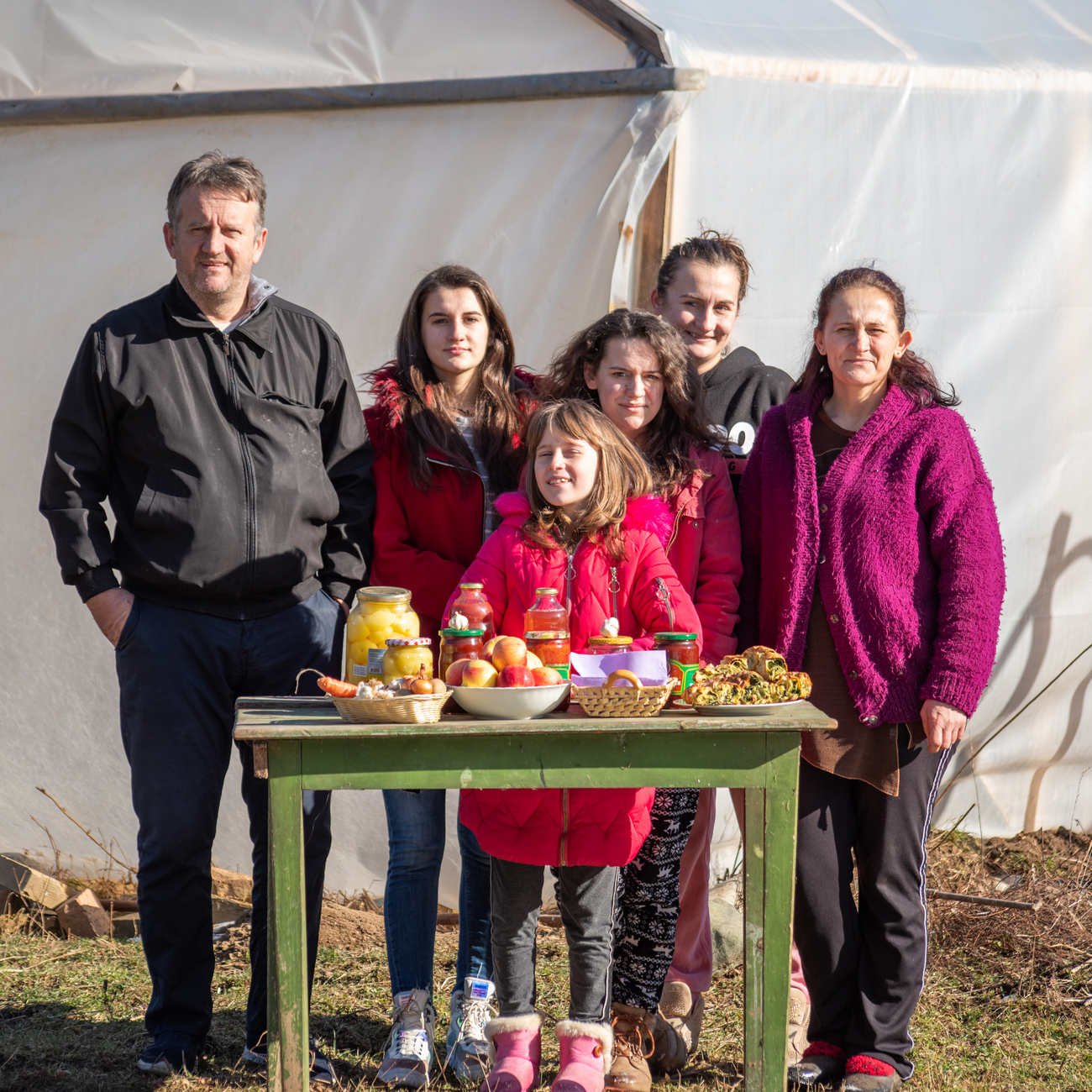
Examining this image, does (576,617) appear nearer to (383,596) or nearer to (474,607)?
(474,607)

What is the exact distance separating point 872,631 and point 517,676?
0.87m

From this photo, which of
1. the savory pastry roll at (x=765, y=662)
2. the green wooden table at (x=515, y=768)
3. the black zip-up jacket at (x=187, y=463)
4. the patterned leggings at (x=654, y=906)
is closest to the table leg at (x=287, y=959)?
the green wooden table at (x=515, y=768)

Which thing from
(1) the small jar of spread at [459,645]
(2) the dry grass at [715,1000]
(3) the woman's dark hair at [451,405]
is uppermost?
(3) the woman's dark hair at [451,405]

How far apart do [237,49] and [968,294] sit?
2.41 m

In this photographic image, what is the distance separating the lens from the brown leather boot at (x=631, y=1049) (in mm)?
3074

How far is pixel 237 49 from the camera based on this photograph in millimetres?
4223

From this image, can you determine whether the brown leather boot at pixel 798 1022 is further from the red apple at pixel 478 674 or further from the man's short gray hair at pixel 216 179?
the man's short gray hair at pixel 216 179

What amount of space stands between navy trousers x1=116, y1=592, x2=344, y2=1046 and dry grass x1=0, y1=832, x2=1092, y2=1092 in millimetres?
215

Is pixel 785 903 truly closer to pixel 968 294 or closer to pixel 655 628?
pixel 655 628

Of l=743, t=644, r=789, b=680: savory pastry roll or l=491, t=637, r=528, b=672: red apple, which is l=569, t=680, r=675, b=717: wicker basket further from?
l=743, t=644, r=789, b=680: savory pastry roll

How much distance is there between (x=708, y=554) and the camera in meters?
3.15

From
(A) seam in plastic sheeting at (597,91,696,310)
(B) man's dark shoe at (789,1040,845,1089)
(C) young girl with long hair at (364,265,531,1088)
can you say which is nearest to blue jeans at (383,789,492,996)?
(C) young girl with long hair at (364,265,531,1088)

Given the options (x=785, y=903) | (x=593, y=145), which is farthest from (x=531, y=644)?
(x=593, y=145)

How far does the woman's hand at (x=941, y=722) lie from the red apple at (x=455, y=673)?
101 centimetres
